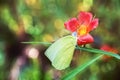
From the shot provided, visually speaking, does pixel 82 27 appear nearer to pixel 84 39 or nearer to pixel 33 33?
pixel 84 39

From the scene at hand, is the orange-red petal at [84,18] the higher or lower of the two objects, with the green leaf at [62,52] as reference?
higher

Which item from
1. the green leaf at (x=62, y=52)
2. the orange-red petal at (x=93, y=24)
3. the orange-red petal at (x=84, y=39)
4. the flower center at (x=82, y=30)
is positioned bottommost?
the green leaf at (x=62, y=52)

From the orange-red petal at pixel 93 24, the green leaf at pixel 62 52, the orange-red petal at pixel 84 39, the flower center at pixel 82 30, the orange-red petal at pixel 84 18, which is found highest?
the orange-red petal at pixel 84 18

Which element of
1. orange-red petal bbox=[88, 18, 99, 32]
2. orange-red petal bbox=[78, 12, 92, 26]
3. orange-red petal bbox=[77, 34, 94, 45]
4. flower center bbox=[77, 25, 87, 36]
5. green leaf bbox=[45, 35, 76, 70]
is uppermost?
orange-red petal bbox=[78, 12, 92, 26]

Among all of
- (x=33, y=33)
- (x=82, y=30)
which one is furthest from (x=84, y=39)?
(x=33, y=33)

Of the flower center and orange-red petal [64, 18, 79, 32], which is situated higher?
orange-red petal [64, 18, 79, 32]

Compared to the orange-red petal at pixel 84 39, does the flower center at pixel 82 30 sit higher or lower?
higher

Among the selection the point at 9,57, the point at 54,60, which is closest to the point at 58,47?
the point at 54,60
